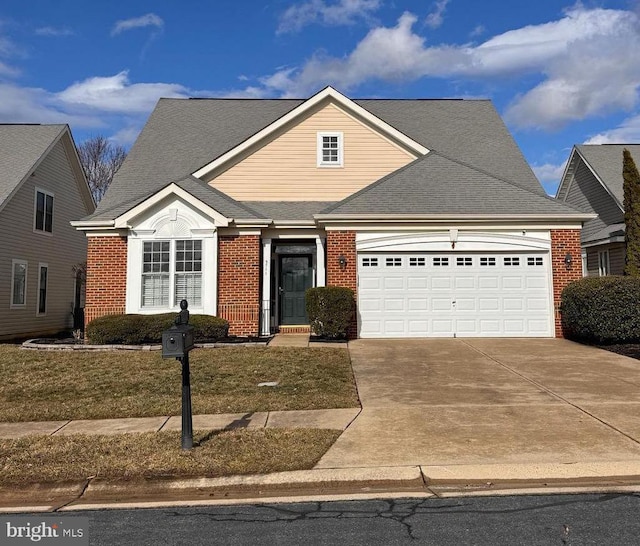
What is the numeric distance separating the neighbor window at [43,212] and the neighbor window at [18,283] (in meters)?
1.72

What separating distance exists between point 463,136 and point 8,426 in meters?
18.2

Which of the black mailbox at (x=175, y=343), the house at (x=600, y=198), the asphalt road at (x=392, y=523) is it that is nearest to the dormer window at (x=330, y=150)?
the house at (x=600, y=198)

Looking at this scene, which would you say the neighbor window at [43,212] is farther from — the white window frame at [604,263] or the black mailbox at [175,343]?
the white window frame at [604,263]

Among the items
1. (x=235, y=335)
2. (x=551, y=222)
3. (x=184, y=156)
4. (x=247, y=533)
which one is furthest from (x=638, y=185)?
(x=247, y=533)

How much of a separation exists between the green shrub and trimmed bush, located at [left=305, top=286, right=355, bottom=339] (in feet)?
19.3

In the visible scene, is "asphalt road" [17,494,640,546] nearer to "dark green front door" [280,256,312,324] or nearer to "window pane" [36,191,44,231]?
"dark green front door" [280,256,312,324]

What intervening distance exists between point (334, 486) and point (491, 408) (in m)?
3.37

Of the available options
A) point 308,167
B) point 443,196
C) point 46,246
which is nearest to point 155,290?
point 308,167

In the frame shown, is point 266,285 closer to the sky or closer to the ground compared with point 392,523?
closer to the sky

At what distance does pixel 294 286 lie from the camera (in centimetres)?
1653

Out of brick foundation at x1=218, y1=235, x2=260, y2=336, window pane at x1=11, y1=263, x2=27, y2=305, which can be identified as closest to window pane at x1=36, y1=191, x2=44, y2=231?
window pane at x1=11, y1=263, x2=27, y2=305

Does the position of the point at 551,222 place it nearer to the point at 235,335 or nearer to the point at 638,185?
the point at 638,185

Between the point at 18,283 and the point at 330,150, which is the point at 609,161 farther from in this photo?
the point at 18,283

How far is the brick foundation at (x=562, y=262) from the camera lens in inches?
573
